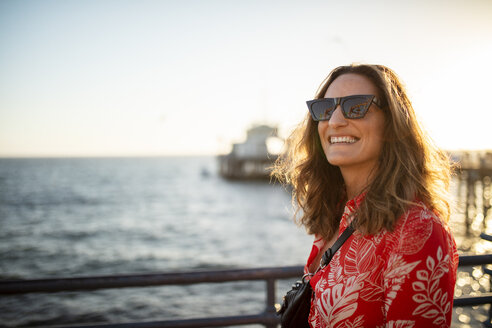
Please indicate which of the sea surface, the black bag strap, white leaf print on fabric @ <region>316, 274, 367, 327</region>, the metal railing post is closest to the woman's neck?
the black bag strap

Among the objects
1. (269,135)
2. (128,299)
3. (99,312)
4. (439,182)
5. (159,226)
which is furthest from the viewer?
(269,135)

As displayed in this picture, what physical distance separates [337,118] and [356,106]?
116 mm

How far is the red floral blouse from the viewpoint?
1258 millimetres

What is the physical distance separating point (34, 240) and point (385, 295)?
25.9 m

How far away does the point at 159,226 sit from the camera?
2780cm

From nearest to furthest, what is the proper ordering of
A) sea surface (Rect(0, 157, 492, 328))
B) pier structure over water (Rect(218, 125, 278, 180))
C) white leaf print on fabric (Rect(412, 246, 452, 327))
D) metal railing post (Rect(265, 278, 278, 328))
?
1. white leaf print on fabric (Rect(412, 246, 452, 327))
2. metal railing post (Rect(265, 278, 278, 328))
3. sea surface (Rect(0, 157, 492, 328))
4. pier structure over water (Rect(218, 125, 278, 180))

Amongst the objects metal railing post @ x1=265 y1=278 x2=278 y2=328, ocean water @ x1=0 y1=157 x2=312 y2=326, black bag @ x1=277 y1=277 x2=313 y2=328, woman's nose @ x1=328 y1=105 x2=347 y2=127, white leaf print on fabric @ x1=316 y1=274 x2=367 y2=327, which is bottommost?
ocean water @ x1=0 y1=157 x2=312 y2=326

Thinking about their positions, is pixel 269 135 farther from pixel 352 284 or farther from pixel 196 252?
pixel 352 284

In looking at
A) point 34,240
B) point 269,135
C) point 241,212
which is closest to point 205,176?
point 269,135

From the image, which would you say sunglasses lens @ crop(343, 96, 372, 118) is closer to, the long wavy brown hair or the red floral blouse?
the long wavy brown hair

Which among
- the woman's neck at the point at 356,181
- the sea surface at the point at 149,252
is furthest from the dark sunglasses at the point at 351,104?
the sea surface at the point at 149,252

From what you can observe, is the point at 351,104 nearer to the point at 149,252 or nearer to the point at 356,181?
the point at 356,181

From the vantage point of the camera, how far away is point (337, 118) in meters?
1.86

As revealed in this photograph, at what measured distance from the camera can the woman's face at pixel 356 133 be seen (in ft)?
5.90
